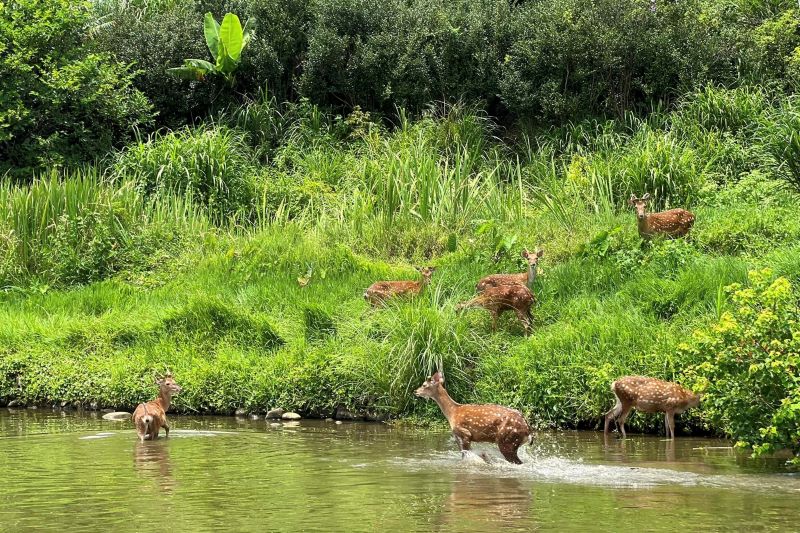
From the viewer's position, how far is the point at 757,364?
10.7 meters

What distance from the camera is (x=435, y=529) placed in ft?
28.3

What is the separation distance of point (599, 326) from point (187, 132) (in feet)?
45.3

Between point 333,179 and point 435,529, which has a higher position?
point 333,179

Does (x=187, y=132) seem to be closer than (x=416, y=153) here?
No

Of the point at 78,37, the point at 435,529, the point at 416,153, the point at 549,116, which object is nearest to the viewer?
the point at 435,529

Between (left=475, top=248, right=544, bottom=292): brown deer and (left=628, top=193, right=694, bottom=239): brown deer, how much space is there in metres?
1.75

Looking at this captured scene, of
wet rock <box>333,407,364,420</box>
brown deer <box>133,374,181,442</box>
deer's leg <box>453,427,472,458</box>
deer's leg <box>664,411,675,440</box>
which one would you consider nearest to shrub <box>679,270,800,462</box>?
deer's leg <box>664,411,675,440</box>

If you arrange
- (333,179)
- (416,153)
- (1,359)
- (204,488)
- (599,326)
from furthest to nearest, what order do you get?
(333,179), (416,153), (1,359), (599,326), (204,488)

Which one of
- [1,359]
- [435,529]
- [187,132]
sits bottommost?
[435,529]

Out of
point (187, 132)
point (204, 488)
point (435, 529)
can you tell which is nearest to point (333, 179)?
point (187, 132)

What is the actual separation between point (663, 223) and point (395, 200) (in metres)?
5.38

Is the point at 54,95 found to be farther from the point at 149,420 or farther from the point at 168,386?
the point at 149,420

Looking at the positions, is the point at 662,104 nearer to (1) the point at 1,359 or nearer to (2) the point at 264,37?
(2) the point at 264,37

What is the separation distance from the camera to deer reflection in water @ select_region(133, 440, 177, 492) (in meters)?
10.8
